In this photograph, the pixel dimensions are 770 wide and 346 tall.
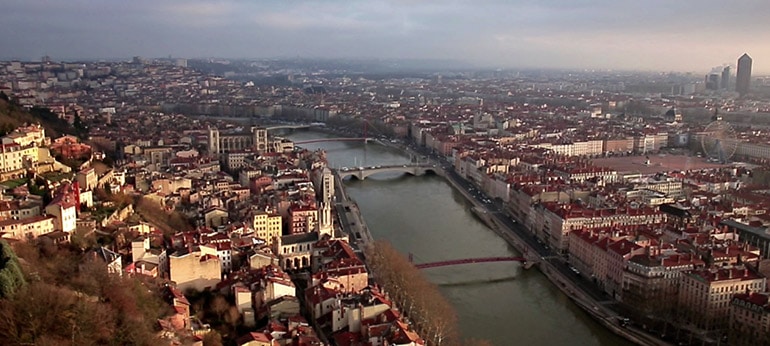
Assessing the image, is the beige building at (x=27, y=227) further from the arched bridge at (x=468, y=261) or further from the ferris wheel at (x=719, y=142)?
the ferris wheel at (x=719, y=142)

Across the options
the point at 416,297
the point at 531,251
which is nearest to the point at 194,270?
the point at 416,297

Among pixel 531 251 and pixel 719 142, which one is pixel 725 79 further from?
pixel 531 251

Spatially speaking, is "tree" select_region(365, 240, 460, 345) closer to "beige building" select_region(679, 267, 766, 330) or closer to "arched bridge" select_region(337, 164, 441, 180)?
"beige building" select_region(679, 267, 766, 330)

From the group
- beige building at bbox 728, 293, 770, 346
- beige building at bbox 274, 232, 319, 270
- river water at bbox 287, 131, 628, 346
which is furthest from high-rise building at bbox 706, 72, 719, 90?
beige building at bbox 274, 232, 319, 270

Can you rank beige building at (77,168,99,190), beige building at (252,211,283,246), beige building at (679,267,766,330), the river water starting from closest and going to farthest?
beige building at (679,267,766,330) < the river water < beige building at (77,168,99,190) < beige building at (252,211,283,246)

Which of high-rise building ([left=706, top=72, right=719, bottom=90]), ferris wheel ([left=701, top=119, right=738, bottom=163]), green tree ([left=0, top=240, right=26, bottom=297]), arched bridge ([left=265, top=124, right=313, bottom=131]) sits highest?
high-rise building ([left=706, top=72, right=719, bottom=90])

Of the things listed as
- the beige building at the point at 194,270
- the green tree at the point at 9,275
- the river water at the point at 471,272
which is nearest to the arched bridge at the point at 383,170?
the river water at the point at 471,272
